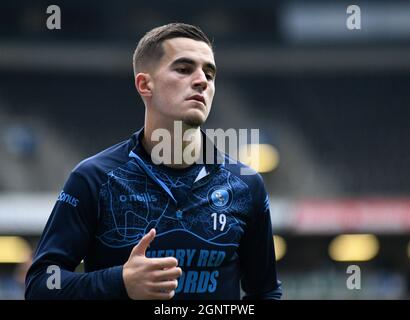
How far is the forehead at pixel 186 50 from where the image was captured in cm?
315

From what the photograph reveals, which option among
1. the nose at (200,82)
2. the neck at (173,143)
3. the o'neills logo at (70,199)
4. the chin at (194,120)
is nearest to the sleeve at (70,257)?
the o'neills logo at (70,199)

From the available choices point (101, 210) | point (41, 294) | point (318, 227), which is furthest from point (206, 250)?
point (318, 227)

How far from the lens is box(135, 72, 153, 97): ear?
3250mm

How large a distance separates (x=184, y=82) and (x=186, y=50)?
0.46 feet

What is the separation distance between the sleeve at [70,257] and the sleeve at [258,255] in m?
0.64

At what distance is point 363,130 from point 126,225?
23.1 m

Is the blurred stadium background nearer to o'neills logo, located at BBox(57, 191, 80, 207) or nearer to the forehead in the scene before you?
the forehead

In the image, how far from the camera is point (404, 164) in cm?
2419

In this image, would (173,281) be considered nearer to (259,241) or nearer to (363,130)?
(259,241)

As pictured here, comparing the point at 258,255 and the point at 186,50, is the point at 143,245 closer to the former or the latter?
the point at 258,255

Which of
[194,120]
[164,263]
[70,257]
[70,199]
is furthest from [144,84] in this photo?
[164,263]

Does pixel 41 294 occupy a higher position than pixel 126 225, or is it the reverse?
pixel 126 225

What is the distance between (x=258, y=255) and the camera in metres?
3.26

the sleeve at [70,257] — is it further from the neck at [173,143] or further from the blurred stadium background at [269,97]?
the blurred stadium background at [269,97]
